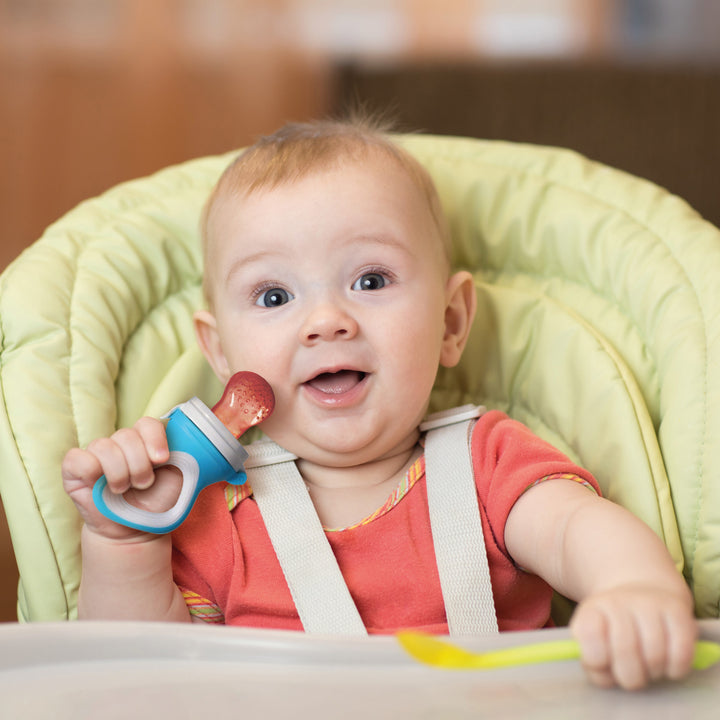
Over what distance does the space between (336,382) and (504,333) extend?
268 millimetres

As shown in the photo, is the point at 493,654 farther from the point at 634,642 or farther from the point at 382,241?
the point at 382,241

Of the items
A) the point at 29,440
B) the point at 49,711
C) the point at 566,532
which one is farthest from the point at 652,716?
the point at 29,440

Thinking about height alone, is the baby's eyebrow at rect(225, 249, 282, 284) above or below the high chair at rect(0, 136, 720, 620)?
above

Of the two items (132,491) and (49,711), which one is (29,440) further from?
(49,711)

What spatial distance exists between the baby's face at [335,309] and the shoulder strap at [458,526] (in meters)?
0.04

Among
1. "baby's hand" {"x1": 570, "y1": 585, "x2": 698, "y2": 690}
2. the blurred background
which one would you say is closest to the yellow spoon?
"baby's hand" {"x1": 570, "y1": 585, "x2": 698, "y2": 690}

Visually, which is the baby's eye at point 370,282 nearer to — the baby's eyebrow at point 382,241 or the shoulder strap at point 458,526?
the baby's eyebrow at point 382,241

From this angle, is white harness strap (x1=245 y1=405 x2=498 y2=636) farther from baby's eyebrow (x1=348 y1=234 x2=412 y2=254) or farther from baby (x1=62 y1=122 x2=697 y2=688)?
baby's eyebrow (x1=348 y1=234 x2=412 y2=254)

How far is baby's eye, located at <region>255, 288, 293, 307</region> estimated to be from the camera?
917 millimetres

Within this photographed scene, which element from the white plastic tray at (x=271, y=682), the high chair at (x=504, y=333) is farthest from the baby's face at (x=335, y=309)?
the white plastic tray at (x=271, y=682)

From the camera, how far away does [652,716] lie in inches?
21.6

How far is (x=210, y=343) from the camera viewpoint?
103 centimetres

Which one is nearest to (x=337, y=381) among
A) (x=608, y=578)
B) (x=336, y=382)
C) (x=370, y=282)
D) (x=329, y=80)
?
(x=336, y=382)

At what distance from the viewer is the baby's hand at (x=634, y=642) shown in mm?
559
